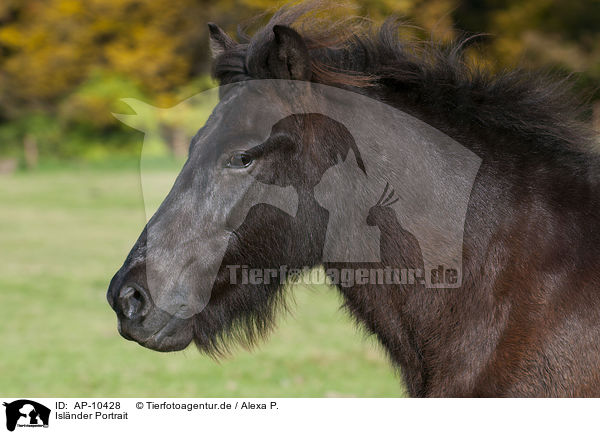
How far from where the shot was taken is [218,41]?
331cm

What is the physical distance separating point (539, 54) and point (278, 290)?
17162 mm

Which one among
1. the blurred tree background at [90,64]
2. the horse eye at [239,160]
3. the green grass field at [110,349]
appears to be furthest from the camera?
the blurred tree background at [90,64]

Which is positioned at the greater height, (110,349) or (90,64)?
(110,349)

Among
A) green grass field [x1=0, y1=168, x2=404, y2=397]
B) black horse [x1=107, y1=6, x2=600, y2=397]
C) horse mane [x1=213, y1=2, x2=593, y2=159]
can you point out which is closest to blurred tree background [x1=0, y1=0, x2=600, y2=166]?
green grass field [x1=0, y1=168, x2=404, y2=397]

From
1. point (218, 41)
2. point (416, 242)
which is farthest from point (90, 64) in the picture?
point (416, 242)

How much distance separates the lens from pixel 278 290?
10.4ft

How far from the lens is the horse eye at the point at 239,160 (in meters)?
2.78

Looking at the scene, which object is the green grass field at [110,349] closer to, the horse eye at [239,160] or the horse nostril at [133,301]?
the horse nostril at [133,301]

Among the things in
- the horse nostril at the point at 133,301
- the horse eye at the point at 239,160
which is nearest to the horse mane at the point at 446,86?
the horse eye at the point at 239,160

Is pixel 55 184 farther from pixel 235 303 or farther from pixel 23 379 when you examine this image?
pixel 235 303
